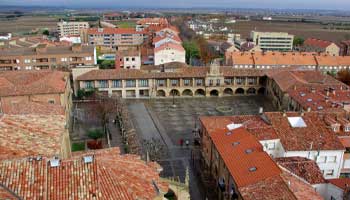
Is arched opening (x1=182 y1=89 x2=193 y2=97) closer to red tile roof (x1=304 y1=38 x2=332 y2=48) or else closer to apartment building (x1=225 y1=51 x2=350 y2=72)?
apartment building (x1=225 y1=51 x2=350 y2=72)

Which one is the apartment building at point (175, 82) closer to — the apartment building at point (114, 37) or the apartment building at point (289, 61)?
the apartment building at point (289, 61)

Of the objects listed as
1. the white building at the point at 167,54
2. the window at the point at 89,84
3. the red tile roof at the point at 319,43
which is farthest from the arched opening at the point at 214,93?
the red tile roof at the point at 319,43

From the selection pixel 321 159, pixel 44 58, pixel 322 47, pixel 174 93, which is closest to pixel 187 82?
pixel 174 93

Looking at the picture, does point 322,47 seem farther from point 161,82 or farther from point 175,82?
point 161,82

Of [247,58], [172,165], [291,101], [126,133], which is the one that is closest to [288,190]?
[172,165]

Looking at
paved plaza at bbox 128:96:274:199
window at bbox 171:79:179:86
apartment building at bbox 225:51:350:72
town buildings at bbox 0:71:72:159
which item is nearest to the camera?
town buildings at bbox 0:71:72:159

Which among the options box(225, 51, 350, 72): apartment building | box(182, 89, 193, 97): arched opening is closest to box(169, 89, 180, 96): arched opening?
box(182, 89, 193, 97): arched opening

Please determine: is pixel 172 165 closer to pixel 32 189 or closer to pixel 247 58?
pixel 32 189

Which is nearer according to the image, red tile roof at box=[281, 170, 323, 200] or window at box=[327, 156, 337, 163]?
red tile roof at box=[281, 170, 323, 200]
